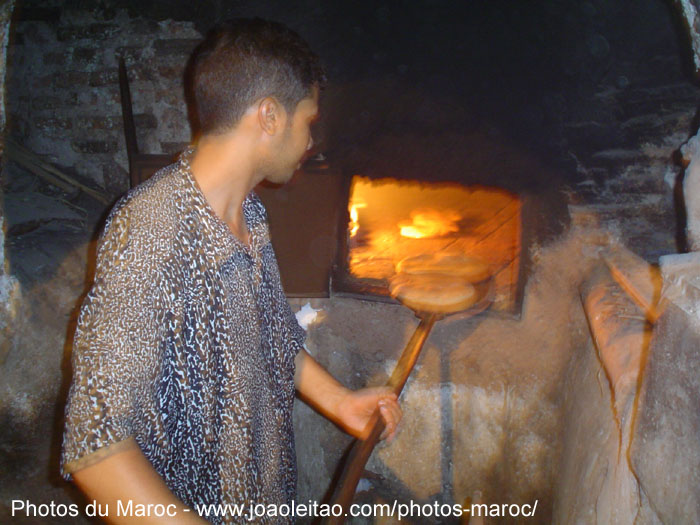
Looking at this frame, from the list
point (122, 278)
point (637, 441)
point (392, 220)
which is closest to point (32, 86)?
point (392, 220)

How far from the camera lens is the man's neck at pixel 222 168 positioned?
120 cm

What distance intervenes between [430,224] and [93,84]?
6.41 ft

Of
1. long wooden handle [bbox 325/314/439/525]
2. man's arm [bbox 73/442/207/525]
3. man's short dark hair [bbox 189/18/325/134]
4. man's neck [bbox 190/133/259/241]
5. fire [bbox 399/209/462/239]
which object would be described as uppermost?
man's short dark hair [bbox 189/18/325/134]

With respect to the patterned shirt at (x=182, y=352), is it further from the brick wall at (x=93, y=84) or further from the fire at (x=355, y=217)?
the brick wall at (x=93, y=84)

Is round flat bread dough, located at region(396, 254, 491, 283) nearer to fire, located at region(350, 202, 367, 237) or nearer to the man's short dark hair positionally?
fire, located at region(350, 202, 367, 237)

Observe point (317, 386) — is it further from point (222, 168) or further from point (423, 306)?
point (222, 168)

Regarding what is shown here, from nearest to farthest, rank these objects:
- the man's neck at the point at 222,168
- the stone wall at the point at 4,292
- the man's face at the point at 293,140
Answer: the man's neck at the point at 222,168 < the man's face at the point at 293,140 < the stone wall at the point at 4,292

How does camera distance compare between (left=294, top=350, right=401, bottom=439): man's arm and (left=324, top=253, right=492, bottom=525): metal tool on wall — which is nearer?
(left=324, top=253, right=492, bottom=525): metal tool on wall

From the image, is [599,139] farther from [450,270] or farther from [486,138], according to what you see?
[450,270]

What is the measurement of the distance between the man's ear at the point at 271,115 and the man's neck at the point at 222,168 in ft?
0.22

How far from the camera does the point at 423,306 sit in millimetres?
2047

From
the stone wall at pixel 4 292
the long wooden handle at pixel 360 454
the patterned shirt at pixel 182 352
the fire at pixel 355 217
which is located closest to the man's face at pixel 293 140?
the patterned shirt at pixel 182 352

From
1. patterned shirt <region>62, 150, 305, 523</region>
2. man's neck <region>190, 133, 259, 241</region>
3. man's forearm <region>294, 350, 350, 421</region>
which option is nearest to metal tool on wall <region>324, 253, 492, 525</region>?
man's forearm <region>294, 350, 350, 421</region>

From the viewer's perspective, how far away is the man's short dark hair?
4.02 ft
